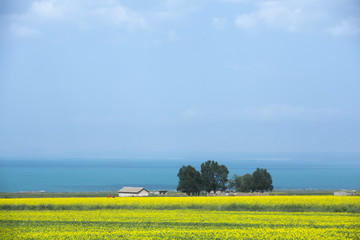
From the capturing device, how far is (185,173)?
7362cm

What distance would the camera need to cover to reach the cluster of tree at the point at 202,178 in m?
73.6

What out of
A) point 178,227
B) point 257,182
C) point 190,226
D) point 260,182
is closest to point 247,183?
point 257,182

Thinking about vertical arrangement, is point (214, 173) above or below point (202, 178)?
above

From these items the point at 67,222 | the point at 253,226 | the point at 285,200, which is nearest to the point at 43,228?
the point at 67,222

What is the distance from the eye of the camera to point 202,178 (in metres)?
75.7

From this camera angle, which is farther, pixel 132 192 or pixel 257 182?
pixel 257 182

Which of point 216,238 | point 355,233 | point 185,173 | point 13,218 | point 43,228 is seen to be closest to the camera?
point 216,238

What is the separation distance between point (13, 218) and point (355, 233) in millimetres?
24663

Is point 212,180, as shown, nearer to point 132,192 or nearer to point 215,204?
point 132,192

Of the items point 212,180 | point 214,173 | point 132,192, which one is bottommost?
point 132,192

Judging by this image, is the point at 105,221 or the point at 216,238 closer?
the point at 216,238

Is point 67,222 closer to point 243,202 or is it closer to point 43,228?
point 43,228

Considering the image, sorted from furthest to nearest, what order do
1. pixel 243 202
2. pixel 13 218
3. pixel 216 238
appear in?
1. pixel 243 202
2. pixel 13 218
3. pixel 216 238

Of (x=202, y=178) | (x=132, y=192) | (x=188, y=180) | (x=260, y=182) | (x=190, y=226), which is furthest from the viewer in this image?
(x=260, y=182)
